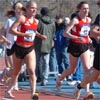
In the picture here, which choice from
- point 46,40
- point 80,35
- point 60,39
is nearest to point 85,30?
point 80,35

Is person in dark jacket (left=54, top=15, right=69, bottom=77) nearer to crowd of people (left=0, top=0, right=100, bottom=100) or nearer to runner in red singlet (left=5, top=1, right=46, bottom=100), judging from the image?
crowd of people (left=0, top=0, right=100, bottom=100)

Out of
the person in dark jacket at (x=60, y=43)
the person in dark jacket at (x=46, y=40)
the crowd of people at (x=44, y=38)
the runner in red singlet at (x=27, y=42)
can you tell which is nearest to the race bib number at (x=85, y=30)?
the crowd of people at (x=44, y=38)

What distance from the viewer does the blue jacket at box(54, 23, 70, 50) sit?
44.0ft

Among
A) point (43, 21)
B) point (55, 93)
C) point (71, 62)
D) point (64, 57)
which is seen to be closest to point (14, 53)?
point (71, 62)

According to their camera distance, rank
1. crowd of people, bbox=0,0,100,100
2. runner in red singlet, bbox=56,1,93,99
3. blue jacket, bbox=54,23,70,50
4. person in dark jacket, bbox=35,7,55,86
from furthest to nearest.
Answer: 1. blue jacket, bbox=54,23,70,50
2. person in dark jacket, bbox=35,7,55,86
3. runner in red singlet, bbox=56,1,93,99
4. crowd of people, bbox=0,0,100,100

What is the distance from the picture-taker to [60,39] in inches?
531

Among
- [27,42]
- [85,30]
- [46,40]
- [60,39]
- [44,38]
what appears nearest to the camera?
[27,42]

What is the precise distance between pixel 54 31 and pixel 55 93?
90.2 inches

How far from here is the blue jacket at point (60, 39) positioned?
1340 cm

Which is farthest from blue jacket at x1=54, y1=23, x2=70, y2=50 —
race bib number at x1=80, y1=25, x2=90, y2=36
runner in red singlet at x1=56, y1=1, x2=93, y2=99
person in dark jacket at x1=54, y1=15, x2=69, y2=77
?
race bib number at x1=80, y1=25, x2=90, y2=36

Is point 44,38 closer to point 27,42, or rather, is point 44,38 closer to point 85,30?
point 27,42

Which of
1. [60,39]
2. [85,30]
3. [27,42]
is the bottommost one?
[60,39]

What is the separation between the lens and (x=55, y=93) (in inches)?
452

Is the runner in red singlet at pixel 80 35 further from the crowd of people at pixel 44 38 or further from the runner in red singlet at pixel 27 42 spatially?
the runner in red singlet at pixel 27 42
